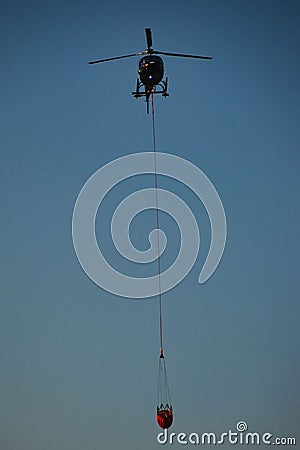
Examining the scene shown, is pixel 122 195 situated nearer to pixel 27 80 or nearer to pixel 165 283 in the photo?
pixel 165 283

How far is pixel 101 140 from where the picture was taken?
309 centimetres

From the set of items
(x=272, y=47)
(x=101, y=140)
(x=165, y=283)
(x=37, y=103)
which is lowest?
(x=165, y=283)

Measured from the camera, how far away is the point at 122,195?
3.07 metres

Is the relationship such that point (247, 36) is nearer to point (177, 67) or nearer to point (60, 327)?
point (177, 67)

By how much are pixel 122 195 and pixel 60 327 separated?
736 mm

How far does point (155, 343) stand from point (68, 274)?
559mm

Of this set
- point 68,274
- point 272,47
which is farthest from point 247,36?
point 68,274

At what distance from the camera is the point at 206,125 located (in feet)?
10.2

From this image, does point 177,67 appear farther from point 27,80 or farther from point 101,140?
point 27,80

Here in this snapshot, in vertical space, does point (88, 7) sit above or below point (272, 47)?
above

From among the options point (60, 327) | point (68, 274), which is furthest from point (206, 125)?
point (60, 327)

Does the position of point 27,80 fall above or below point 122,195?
above

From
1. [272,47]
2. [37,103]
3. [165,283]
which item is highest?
[272,47]

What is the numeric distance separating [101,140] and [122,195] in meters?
0.31
